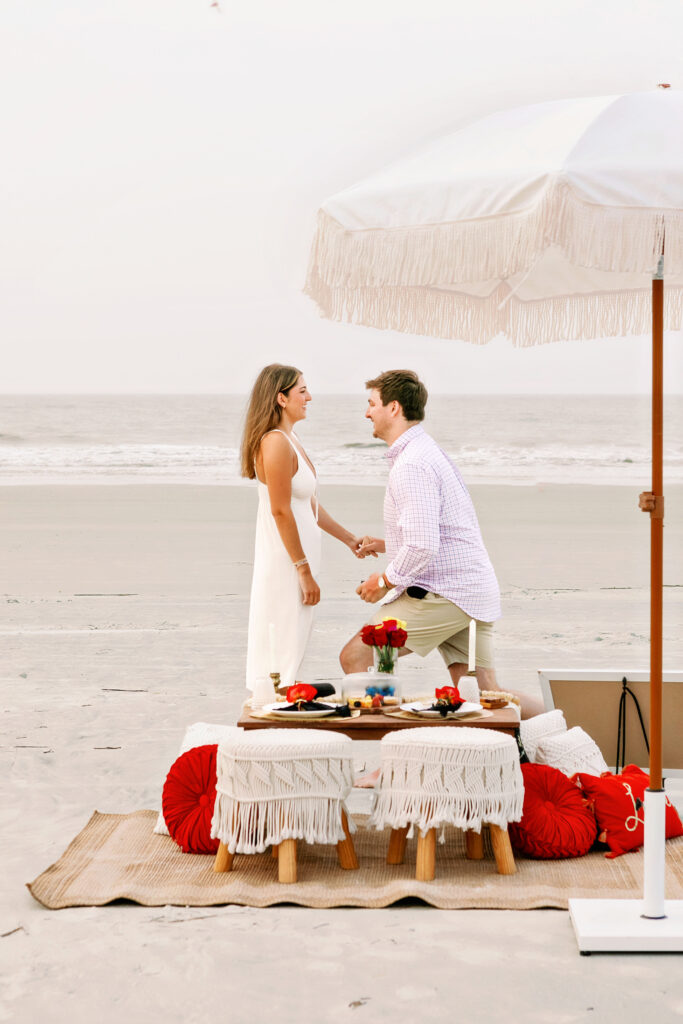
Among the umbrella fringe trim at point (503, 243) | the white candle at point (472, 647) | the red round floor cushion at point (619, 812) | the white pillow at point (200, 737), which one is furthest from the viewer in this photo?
the white candle at point (472, 647)

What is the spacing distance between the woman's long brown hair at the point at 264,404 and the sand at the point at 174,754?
152 centimetres

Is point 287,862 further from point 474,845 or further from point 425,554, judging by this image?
point 425,554

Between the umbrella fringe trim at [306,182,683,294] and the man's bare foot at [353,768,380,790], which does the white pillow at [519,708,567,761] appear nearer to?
the man's bare foot at [353,768,380,790]

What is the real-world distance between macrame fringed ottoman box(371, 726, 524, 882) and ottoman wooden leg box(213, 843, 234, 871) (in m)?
0.49

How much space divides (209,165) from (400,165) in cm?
4027

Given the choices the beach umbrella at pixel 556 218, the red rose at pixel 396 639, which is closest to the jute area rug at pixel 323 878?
the beach umbrella at pixel 556 218

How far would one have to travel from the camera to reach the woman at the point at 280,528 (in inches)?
221

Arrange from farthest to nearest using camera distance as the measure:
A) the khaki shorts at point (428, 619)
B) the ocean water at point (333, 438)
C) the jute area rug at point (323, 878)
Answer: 1. the ocean water at point (333, 438)
2. the khaki shorts at point (428, 619)
3. the jute area rug at point (323, 878)

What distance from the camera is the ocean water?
31828 mm

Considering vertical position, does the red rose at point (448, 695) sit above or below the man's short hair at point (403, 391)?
below

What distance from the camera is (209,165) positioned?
42688mm

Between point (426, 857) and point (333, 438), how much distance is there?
33.7m

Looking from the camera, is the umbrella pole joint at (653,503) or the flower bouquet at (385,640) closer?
the umbrella pole joint at (653,503)

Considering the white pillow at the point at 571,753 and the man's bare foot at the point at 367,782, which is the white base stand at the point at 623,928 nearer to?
the white pillow at the point at 571,753
